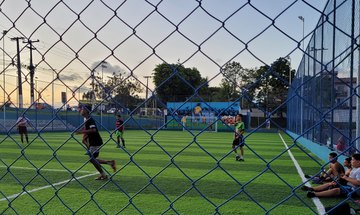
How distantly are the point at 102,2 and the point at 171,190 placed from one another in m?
5.55

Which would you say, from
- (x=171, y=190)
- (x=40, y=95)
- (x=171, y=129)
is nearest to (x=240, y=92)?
(x=40, y=95)

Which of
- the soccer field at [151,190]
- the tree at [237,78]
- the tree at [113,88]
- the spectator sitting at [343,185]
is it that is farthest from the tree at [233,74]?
the spectator sitting at [343,185]

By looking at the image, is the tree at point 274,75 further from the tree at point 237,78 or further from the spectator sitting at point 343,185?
the spectator sitting at point 343,185

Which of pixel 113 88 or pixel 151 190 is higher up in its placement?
pixel 113 88

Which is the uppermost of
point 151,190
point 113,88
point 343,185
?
point 113,88

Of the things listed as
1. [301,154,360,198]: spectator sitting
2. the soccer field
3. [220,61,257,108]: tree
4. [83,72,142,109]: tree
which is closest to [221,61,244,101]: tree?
[220,61,257,108]: tree

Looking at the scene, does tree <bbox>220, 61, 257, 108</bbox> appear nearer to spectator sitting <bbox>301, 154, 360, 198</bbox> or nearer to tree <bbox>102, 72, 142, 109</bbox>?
tree <bbox>102, 72, 142, 109</bbox>

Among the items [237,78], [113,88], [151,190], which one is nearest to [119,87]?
[113,88]

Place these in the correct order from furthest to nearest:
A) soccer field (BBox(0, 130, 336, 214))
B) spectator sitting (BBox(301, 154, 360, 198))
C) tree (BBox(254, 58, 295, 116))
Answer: spectator sitting (BBox(301, 154, 360, 198)), soccer field (BBox(0, 130, 336, 214)), tree (BBox(254, 58, 295, 116))

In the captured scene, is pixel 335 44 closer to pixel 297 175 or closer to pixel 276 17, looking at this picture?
pixel 297 175

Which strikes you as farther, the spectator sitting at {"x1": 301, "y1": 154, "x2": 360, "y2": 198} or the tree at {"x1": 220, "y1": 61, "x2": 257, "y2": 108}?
the spectator sitting at {"x1": 301, "y1": 154, "x2": 360, "y2": 198}

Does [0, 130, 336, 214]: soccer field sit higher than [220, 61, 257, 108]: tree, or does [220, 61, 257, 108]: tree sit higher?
[220, 61, 257, 108]: tree

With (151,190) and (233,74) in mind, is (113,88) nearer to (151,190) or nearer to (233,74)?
(233,74)

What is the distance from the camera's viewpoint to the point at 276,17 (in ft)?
6.48
